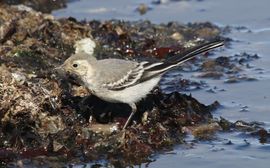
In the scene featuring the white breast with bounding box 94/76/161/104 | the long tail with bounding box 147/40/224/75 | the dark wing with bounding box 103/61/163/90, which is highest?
the long tail with bounding box 147/40/224/75

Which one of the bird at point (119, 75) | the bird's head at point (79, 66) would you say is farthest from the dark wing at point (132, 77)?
the bird's head at point (79, 66)

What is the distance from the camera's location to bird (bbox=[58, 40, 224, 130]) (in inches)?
394

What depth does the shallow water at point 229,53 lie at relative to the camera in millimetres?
9477

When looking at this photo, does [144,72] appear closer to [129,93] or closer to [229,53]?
[129,93]

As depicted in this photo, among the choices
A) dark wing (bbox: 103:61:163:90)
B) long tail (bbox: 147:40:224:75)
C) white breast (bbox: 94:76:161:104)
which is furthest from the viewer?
long tail (bbox: 147:40:224:75)

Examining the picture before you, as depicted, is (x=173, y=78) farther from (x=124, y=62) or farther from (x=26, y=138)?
(x=26, y=138)

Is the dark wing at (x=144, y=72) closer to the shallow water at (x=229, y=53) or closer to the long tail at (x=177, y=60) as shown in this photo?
the long tail at (x=177, y=60)

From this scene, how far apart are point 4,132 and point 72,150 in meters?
0.82

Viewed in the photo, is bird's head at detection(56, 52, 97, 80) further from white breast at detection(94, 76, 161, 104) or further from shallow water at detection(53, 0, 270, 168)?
shallow water at detection(53, 0, 270, 168)

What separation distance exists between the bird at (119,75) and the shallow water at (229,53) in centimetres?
91

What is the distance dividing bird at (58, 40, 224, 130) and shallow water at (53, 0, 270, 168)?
91 centimetres

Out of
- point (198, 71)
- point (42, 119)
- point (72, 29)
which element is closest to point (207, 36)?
point (198, 71)

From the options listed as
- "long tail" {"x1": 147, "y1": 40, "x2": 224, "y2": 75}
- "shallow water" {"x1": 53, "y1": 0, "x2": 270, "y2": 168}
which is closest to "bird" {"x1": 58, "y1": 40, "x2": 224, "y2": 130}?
"long tail" {"x1": 147, "y1": 40, "x2": 224, "y2": 75}

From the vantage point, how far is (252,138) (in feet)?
33.3
